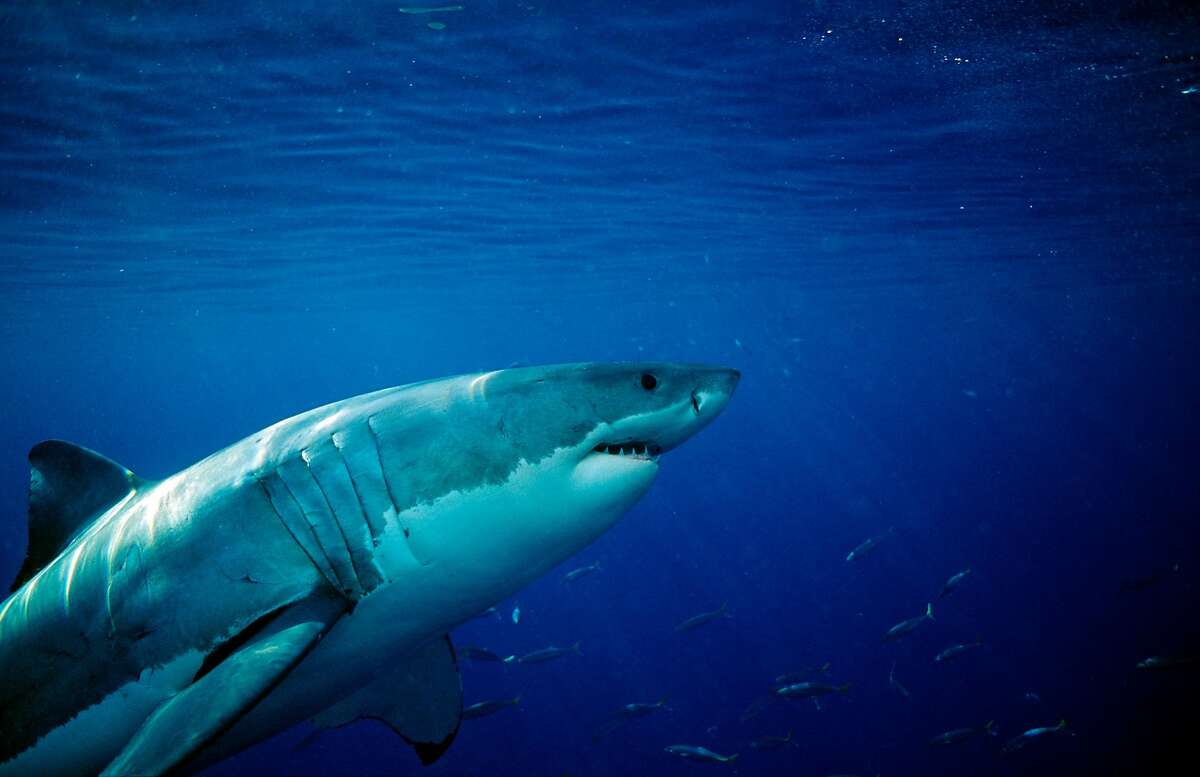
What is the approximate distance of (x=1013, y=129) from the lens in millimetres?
12398

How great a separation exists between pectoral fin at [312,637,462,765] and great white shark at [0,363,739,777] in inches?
36.0

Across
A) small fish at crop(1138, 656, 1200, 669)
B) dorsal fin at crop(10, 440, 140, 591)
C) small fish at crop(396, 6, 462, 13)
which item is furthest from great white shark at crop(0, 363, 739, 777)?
small fish at crop(1138, 656, 1200, 669)

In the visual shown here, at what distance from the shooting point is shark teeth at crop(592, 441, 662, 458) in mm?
2644

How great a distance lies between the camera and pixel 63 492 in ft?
11.7

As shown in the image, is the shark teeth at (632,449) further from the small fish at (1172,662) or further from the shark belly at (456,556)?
the small fish at (1172,662)

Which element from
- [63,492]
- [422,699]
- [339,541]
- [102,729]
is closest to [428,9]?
[63,492]

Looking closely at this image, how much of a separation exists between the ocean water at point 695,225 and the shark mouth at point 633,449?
6.87 meters

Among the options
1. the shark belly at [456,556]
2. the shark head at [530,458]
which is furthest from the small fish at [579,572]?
the shark head at [530,458]

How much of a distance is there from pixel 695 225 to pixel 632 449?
18934mm

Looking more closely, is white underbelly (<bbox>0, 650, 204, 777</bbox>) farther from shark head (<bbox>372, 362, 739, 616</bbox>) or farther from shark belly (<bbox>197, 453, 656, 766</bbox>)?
shark head (<bbox>372, 362, 739, 616</bbox>)

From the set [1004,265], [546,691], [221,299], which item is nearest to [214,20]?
[546,691]

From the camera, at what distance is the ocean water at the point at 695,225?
870 cm

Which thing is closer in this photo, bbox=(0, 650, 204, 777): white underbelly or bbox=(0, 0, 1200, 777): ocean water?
bbox=(0, 650, 204, 777): white underbelly

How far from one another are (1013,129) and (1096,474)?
163ft
